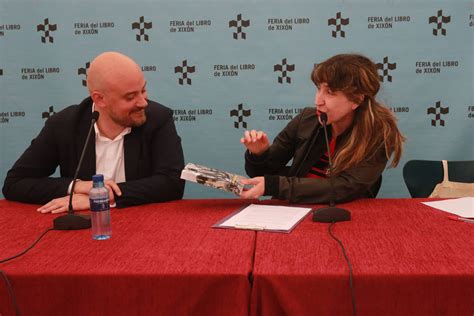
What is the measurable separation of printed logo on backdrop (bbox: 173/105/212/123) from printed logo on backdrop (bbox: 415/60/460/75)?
4.63ft

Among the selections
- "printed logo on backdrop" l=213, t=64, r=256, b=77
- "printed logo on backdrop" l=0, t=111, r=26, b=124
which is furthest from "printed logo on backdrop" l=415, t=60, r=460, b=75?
"printed logo on backdrop" l=0, t=111, r=26, b=124

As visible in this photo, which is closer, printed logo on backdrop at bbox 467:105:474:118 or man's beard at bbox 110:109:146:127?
man's beard at bbox 110:109:146:127

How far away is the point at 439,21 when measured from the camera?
10.3 feet

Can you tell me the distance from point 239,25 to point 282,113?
65cm

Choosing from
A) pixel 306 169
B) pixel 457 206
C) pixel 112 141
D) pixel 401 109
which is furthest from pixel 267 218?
pixel 401 109

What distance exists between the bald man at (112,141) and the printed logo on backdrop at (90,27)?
118cm

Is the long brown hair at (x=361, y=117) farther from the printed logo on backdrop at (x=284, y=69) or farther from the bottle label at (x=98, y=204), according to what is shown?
the printed logo on backdrop at (x=284, y=69)

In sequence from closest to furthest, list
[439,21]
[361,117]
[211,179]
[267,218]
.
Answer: [267,218] → [211,179] → [361,117] → [439,21]

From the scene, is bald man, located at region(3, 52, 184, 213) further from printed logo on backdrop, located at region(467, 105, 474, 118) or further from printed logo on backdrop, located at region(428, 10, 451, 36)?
printed logo on backdrop, located at region(467, 105, 474, 118)

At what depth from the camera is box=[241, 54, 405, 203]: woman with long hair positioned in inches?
74.2
